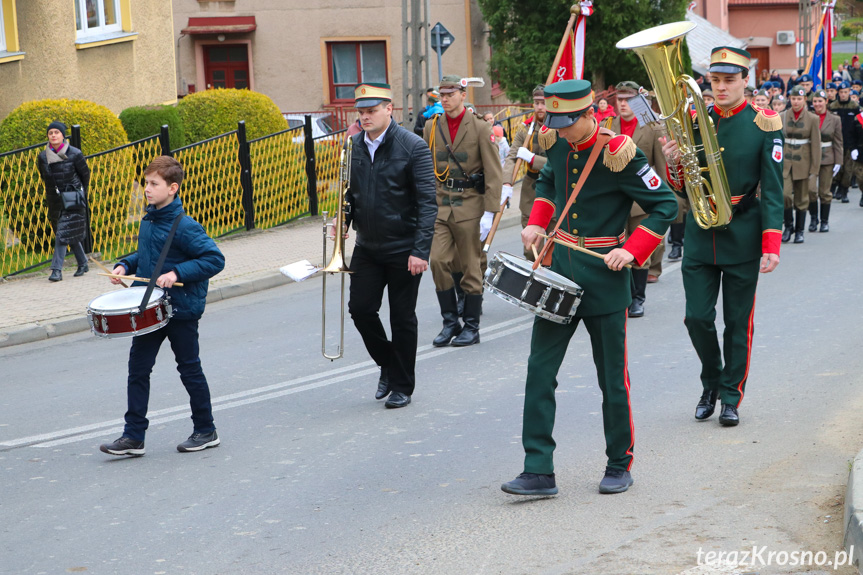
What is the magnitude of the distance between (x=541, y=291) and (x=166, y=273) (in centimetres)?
227

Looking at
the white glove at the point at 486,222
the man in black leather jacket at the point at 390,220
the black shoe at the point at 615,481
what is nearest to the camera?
the black shoe at the point at 615,481

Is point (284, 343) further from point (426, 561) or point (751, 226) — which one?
point (426, 561)

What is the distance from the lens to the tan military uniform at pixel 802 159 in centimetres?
1469

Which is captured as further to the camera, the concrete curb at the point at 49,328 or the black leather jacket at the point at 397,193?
the concrete curb at the point at 49,328

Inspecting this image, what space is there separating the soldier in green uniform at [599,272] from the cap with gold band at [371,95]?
1834mm

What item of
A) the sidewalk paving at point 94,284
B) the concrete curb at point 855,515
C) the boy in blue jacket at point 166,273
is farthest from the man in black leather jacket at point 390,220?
the sidewalk paving at point 94,284

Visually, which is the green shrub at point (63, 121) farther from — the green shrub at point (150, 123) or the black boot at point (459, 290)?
the black boot at point (459, 290)

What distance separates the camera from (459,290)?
33.9 ft

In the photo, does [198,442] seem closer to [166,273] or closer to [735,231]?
[166,273]

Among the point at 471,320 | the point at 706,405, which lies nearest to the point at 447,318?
the point at 471,320

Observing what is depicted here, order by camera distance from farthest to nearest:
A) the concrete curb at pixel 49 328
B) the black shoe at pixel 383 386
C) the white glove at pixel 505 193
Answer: the concrete curb at pixel 49 328 → the white glove at pixel 505 193 → the black shoe at pixel 383 386

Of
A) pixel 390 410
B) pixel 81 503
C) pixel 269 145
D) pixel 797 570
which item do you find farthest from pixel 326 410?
pixel 269 145

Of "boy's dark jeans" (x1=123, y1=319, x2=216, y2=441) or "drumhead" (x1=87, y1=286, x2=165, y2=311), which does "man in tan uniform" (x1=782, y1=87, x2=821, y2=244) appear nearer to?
"boy's dark jeans" (x1=123, y1=319, x2=216, y2=441)

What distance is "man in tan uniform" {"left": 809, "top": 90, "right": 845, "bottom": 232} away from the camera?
15.5 metres
